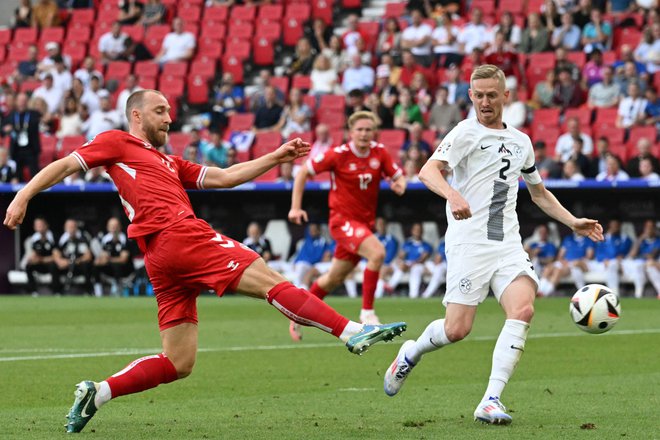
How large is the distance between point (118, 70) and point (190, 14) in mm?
2130

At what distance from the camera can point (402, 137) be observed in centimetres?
2356

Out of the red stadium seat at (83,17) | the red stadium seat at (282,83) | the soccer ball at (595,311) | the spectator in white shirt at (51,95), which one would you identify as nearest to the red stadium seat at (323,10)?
the red stadium seat at (282,83)

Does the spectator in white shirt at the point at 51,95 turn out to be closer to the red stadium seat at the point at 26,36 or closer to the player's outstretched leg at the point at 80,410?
the red stadium seat at the point at 26,36

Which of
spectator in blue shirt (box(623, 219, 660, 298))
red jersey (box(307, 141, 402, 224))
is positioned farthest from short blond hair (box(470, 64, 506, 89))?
spectator in blue shirt (box(623, 219, 660, 298))

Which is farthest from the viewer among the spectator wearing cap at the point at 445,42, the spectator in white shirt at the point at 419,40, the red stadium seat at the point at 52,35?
the red stadium seat at the point at 52,35

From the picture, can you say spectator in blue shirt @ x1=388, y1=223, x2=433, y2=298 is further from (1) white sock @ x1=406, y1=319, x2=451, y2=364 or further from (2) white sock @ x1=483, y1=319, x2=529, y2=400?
(2) white sock @ x1=483, y1=319, x2=529, y2=400

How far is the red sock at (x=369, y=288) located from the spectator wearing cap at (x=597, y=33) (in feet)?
35.0

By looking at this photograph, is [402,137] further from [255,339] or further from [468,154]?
[468,154]

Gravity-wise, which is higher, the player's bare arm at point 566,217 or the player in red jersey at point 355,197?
the player's bare arm at point 566,217

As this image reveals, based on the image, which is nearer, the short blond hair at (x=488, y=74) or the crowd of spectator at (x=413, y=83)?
the short blond hair at (x=488, y=74)

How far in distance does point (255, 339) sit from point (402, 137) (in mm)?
9814

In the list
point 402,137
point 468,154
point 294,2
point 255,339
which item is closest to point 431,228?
point 402,137

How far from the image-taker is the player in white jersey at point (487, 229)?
7777 millimetres

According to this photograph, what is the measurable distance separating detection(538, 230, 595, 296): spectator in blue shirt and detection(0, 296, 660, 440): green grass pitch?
5.05m
